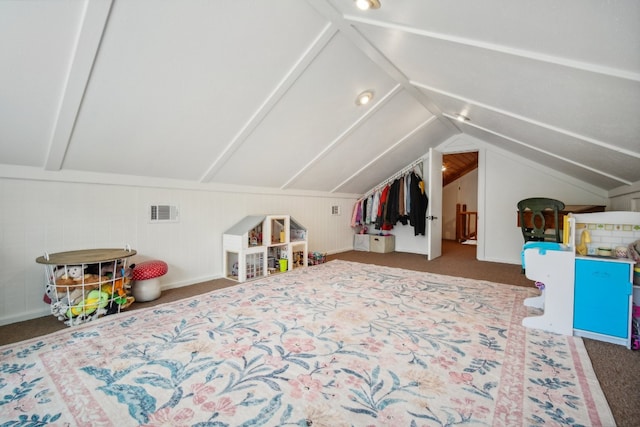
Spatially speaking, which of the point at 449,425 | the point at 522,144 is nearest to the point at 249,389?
the point at 449,425

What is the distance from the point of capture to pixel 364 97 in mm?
3281

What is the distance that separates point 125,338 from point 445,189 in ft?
29.1

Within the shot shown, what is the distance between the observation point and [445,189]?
8977 millimetres

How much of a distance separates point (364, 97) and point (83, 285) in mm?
3234

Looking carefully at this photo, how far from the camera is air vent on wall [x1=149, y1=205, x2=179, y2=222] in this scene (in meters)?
3.18

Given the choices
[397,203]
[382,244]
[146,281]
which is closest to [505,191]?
[397,203]

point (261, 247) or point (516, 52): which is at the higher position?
point (516, 52)

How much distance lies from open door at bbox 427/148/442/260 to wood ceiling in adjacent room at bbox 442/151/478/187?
176 centimetres

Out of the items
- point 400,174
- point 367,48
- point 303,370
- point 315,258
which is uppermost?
point 367,48

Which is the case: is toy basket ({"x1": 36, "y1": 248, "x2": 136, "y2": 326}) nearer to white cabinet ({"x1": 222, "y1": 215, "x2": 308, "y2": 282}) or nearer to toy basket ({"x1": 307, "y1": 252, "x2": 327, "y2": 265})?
white cabinet ({"x1": 222, "y1": 215, "x2": 308, "y2": 282})

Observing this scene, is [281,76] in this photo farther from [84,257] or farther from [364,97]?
[84,257]

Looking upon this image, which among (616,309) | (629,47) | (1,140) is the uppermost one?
(629,47)

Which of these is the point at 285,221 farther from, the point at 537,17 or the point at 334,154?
the point at 537,17

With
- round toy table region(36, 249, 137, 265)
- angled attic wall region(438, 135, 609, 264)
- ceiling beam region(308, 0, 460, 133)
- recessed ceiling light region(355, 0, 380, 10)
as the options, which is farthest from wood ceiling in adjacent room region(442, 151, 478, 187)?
round toy table region(36, 249, 137, 265)
